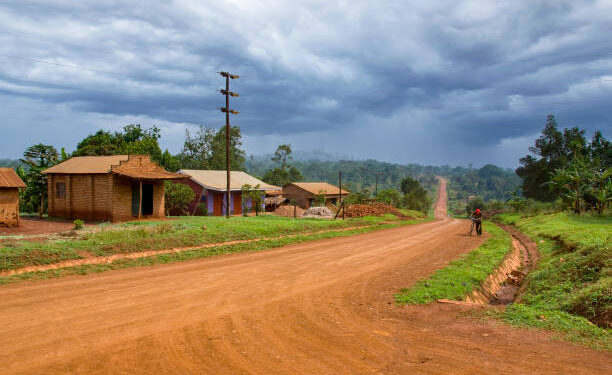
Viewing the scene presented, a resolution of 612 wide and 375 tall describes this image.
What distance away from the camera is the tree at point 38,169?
25.9 meters

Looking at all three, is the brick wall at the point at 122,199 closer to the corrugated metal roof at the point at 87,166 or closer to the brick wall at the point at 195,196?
the corrugated metal roof at the point at 87,166

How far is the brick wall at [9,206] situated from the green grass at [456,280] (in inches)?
737

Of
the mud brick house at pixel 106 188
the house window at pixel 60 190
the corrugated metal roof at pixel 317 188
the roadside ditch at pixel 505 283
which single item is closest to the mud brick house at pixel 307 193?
the corrugated metal roof at pixel 317 188

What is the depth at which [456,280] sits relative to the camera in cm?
1092

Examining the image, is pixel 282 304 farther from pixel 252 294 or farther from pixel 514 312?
pixel 514 312

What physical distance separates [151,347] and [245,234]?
13.4 m

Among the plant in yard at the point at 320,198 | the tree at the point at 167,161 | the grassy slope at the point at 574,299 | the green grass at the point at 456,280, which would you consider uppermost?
the tree at the point at 167,161

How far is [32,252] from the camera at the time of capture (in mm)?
11664

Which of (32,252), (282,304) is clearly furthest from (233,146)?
(282,304)

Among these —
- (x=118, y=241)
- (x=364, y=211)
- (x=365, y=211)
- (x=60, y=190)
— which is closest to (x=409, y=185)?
(x=365, y=211)

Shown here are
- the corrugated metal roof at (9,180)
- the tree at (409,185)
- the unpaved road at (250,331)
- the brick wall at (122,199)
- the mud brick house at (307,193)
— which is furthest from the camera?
the tree at (409,185)

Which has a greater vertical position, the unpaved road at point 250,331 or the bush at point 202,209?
the bush at point 202,209

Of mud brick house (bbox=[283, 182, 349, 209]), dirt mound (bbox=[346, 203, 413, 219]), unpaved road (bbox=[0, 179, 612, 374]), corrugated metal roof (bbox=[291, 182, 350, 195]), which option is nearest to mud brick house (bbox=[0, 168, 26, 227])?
unpaved road (bbox=[0, 179, 612, 374])

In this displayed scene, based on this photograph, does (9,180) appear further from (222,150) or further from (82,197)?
(222,150)
